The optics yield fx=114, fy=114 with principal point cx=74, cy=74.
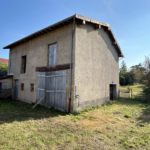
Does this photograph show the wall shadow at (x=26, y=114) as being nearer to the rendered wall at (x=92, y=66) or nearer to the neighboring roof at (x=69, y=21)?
the rendered wall at (x=92, y=66)

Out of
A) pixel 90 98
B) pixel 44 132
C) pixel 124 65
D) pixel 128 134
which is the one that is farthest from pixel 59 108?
pixel 124 65

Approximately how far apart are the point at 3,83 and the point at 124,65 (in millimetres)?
47484

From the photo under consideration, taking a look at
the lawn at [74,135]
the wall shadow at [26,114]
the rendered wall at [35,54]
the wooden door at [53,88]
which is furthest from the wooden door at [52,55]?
the lawn at [74,135]

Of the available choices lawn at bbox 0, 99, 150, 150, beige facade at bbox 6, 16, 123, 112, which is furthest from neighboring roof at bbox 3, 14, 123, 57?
lawn at bbox 0, 99, 150, 150

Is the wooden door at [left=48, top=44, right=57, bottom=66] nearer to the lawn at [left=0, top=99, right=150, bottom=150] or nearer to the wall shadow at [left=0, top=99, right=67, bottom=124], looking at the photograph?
the wall shadow at [left=0, top=99, right=67, bottom=124]

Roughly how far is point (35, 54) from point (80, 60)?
15.9ft

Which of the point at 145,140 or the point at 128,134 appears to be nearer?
the point at 145,140

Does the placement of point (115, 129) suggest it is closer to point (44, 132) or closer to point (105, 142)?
point (105, 142)

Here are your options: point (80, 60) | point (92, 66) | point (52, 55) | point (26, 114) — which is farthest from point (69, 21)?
point (26, 114)

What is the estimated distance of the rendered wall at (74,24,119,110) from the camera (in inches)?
296

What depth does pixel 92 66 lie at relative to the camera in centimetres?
874

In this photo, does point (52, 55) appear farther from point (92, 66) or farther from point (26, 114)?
point (26, 114)

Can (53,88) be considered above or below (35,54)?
below

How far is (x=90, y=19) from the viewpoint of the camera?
7.82 meters
